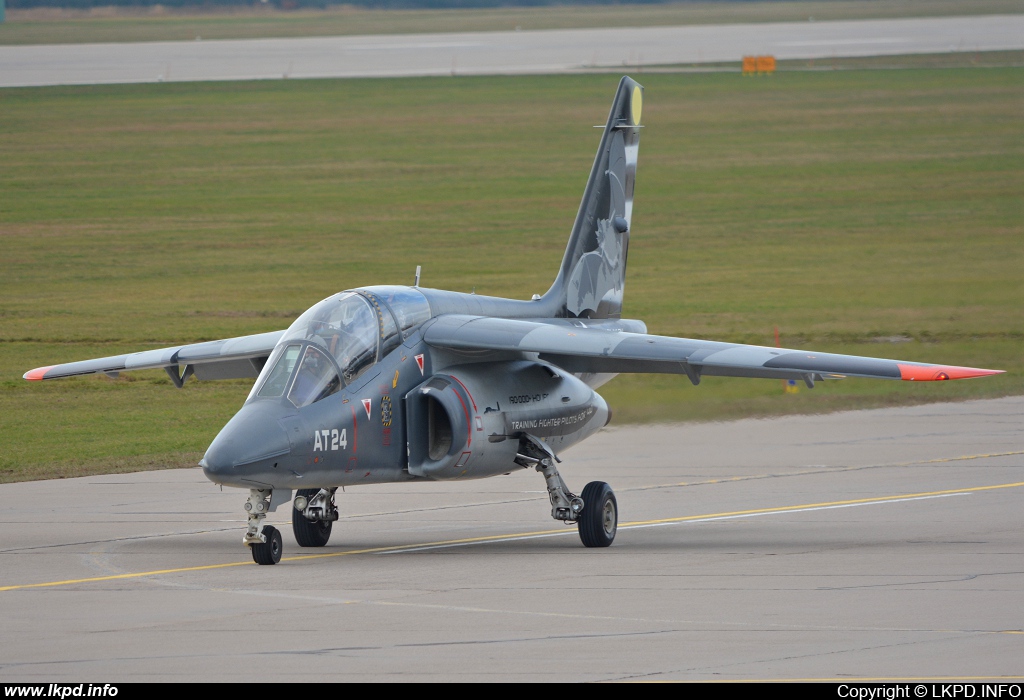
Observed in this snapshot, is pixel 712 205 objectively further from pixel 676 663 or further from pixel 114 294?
pixel 676 663

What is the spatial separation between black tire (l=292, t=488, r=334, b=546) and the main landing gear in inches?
95.1

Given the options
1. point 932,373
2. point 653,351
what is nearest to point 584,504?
point 653,351

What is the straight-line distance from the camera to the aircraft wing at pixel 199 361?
19.6 m

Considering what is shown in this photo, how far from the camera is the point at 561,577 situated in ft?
51.4

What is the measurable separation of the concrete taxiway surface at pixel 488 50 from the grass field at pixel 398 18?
496 cm

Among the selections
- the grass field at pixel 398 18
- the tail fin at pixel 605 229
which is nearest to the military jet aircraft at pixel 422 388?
the tail fin at pixel 605 229

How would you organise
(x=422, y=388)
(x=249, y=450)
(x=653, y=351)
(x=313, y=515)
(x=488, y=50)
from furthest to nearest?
(x=488, y=50), (x=313, y=515), (x=653, y=351), (x=422, y=388), (x=249, y=450)

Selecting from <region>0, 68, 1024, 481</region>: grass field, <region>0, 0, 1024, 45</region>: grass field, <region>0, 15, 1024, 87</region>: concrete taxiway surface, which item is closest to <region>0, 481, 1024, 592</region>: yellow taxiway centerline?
<region>0, 68, 1024, 481</region>: grass field

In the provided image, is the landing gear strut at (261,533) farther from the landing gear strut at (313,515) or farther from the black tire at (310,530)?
the black tire at (310,530)

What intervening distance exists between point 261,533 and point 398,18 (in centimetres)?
11742

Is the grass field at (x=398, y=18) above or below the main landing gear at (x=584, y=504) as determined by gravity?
above

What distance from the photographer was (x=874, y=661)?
11.5 metres

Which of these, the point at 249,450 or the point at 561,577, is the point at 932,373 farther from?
the point at 249,450

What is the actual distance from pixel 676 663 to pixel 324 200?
143 ft
